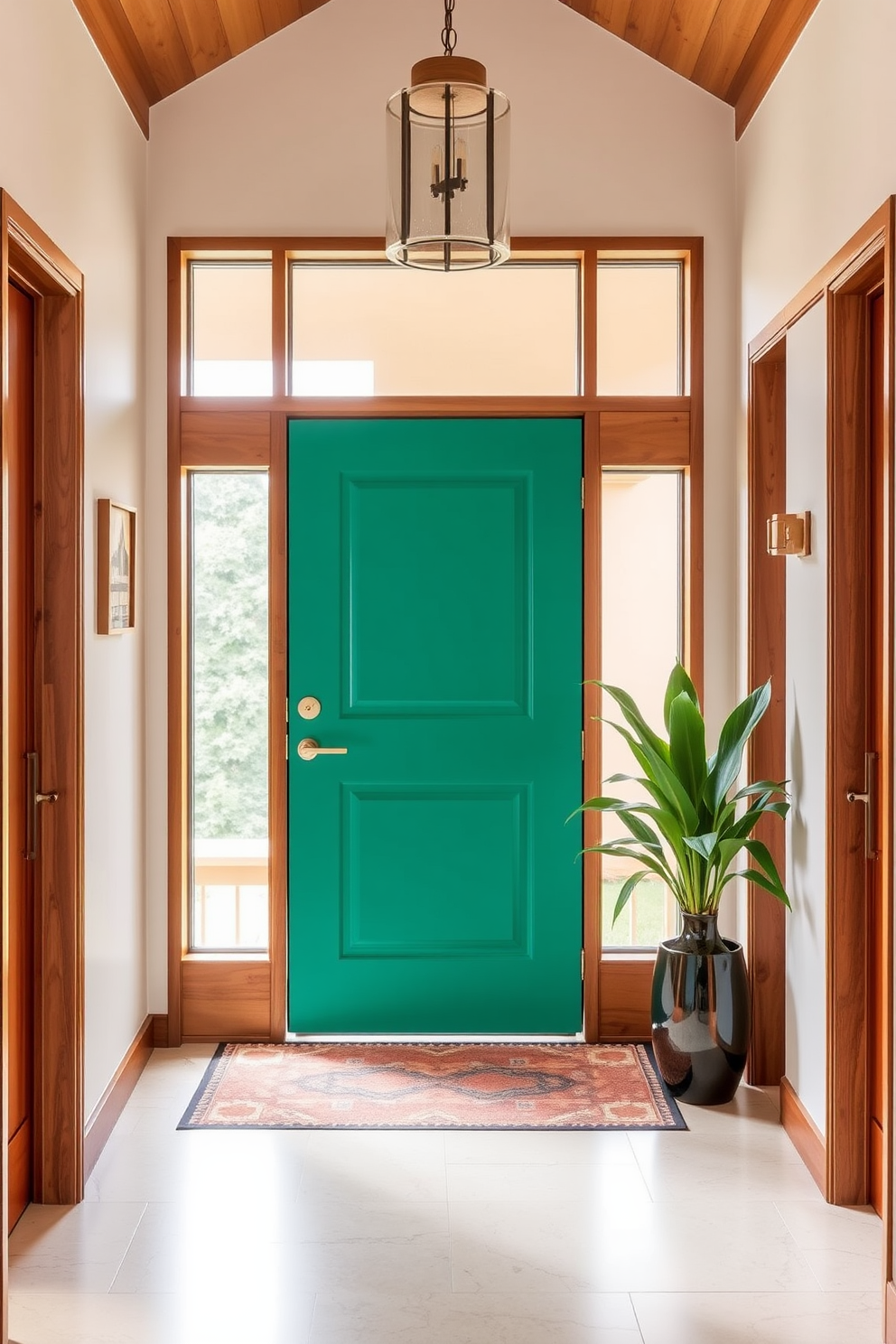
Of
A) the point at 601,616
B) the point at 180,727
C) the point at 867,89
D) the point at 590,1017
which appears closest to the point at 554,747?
the point at 601,616

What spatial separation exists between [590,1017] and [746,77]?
280 cm

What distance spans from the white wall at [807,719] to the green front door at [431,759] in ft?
2.49

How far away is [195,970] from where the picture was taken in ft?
11.9

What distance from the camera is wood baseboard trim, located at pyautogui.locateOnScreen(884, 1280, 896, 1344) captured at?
6.94 ft

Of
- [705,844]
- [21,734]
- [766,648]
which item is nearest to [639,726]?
[705,844]

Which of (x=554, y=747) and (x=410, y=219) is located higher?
(x=410, y=219)

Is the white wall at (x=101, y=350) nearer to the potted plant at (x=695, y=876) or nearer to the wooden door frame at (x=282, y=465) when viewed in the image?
the wooden door frame at (x=282, y=465)

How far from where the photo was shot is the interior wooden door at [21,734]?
2.54 metres

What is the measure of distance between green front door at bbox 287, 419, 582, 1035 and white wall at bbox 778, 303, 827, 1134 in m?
0.76

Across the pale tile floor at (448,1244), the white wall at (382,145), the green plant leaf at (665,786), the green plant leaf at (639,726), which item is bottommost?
the pale tile floor at (448,1244)

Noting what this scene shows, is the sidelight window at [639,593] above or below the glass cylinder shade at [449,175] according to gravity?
below

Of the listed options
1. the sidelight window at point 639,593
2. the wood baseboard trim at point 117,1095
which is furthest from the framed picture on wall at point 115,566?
the sidelight window at point 639,593

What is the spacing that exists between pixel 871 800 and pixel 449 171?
1.58m

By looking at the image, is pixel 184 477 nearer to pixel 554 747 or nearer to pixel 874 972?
pixel 554 747
